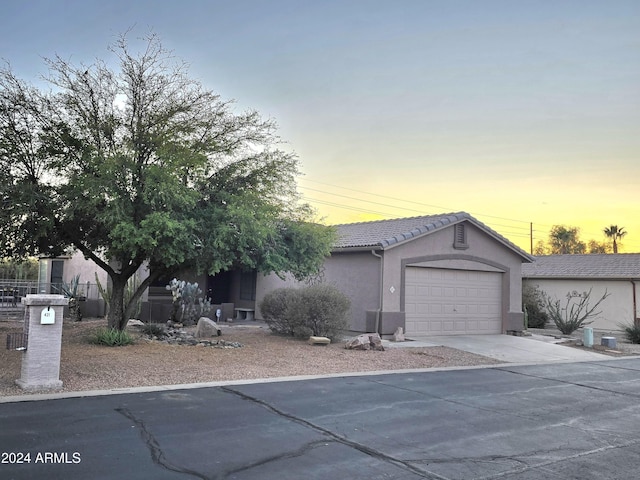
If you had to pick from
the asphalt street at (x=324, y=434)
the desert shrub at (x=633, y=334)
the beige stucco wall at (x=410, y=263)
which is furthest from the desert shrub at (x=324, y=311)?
the desert shrub at (x=633, y=334)

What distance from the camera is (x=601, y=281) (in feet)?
86.8

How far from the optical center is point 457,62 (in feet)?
52.6

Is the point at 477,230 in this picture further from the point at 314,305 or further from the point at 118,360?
the point at 118,360

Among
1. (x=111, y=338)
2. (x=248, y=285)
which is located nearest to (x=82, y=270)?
(x=248, y=285)

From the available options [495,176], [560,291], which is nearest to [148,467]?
[495,176]

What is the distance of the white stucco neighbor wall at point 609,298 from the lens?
25406mm

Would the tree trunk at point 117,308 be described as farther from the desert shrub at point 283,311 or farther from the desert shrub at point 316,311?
the desert shrub at point 316,311

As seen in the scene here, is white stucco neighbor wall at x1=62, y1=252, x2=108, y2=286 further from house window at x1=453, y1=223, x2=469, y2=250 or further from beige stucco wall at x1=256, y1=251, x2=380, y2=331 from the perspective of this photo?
house window at x1=453, y1=223, x2=469, y2=250

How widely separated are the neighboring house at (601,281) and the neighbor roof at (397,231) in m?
7.01

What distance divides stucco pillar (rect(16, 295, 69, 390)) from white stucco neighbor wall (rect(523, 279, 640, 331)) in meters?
25.0

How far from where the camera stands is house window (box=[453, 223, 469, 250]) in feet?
63.2

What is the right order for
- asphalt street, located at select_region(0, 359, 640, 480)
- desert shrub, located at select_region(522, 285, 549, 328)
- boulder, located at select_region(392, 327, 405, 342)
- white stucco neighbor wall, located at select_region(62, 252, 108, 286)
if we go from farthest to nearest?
desert shrub, located at select_region(522, 285, 549, 328), white stucco neighbor wall, located at select_region(62, 252, 108, 286), boulder, located at select_region(392, 327, 405, 342), asphalt street, located at select_region(0, 359, 640, 480)

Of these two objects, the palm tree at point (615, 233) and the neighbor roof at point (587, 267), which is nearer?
the neighbor roof at point (587, 267)

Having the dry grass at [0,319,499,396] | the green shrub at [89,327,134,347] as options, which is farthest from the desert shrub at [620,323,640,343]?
the green shrub at [89,327,134,347]
